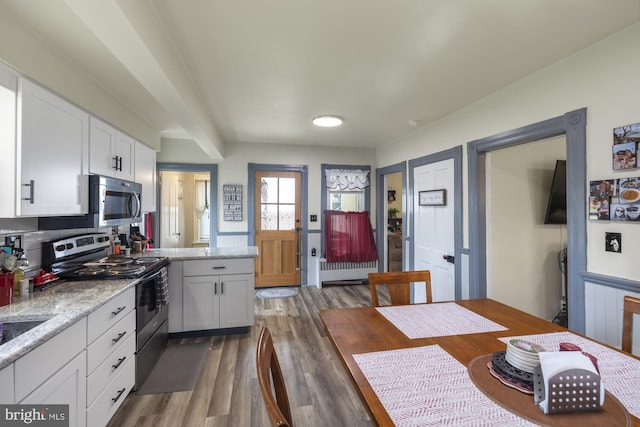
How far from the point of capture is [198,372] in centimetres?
239

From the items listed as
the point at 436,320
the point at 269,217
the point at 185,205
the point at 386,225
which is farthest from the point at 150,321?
the point at 185,205

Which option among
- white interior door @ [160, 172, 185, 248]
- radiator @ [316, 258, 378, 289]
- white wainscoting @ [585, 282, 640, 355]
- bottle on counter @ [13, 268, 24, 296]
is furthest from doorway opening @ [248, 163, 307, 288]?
white wainscoting @ [585, 282, 640, 355]

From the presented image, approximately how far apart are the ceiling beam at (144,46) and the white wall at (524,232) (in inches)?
111

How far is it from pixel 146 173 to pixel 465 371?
3.40 metres

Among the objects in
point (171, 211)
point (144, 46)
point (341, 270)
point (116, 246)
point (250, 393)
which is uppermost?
point (144, 46)

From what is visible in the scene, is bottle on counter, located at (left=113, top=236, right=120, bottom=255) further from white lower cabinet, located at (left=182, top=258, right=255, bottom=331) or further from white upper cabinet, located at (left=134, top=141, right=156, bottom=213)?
white lower cabinet, located at (left=182, top=258, right=255, bottom=331)

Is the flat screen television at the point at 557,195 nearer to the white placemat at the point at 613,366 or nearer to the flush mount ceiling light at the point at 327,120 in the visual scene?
the white placemat at the point at 613,366

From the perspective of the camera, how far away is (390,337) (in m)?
1.31

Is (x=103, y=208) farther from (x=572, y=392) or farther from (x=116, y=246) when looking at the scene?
(x=572, y=392)

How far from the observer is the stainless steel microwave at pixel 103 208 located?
202cm

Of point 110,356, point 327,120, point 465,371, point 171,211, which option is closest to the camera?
point 465,371

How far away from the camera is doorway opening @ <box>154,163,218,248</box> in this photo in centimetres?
467

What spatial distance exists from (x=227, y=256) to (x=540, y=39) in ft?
9.86

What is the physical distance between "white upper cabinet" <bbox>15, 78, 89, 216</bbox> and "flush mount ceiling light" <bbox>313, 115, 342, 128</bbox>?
2173mm
